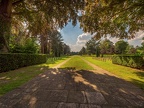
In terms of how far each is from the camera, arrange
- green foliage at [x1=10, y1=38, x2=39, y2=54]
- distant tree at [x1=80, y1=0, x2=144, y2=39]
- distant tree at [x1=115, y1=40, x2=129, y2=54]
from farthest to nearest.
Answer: distant tree at [x1=115, y1=40, x2=129, y2=54] < green foliage at [x1=10, y1=38, x2=39, y2=54] < distant tree at [x1=80, y1=0, x2=144, y2=39]

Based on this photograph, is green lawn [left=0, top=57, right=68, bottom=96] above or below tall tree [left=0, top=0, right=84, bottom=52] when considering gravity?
below

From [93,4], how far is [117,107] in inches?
396

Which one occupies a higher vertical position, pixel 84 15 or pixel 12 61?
pixel 84 15

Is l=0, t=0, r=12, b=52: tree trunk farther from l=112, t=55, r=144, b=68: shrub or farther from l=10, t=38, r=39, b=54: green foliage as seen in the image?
l=112, t=55, r=144, b=68: shrub

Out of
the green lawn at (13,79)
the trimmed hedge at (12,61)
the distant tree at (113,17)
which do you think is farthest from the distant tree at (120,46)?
the green lawn at (13,79)

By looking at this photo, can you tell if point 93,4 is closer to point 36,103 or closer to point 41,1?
point 41,1

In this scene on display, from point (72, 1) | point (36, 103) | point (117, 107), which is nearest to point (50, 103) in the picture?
point (36, 103)

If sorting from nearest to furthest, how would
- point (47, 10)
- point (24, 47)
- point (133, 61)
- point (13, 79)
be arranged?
point (13, 79)
point (47, 10)
point (133, 61)
point (24, 47)

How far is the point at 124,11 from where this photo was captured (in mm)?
13008

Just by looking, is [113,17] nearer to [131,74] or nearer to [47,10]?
[131,74]

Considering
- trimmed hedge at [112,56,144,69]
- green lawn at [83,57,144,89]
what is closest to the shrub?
trimmed hedge at [112,56,144,69]

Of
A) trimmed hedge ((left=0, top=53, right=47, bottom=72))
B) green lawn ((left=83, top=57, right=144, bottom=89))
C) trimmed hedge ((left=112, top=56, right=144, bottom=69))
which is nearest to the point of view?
green lawn ((left=83, top=57, right=144, bottom=89))

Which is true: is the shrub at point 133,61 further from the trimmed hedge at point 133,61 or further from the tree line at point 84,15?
the tree line at point 84,15

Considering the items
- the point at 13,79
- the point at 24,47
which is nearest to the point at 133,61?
the point at 13,79
